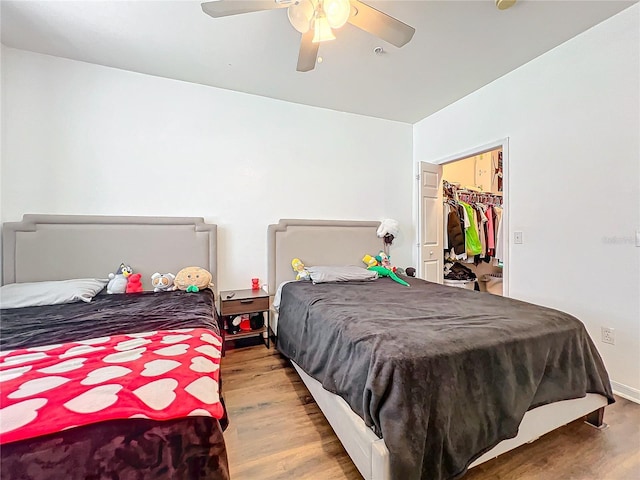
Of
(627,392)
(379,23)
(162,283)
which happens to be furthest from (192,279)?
(627,392)

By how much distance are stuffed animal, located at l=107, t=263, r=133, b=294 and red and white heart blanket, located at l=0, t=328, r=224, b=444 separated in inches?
48.5

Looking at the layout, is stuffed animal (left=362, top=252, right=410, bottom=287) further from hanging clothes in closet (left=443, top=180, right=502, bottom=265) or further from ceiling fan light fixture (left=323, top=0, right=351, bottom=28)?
ceiling fan light fixture (left=323, top=0, right=351, bottom=28)

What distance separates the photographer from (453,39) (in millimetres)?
2242

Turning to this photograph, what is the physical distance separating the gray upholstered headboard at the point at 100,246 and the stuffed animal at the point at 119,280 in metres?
0.08

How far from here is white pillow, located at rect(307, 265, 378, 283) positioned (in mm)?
2820

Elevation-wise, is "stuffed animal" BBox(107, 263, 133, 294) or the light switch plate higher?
the light switch plate

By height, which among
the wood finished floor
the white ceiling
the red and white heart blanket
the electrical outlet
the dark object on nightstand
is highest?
the white ceiling

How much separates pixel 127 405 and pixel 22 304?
193cm

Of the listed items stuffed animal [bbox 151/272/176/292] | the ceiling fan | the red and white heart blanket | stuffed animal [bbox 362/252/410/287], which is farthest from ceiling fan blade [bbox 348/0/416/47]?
stuffed animal [bbox 151/272/176/292]

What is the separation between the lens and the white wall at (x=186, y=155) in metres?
2.47

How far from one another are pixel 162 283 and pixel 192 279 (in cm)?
25

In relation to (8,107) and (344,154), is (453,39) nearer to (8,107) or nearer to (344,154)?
(344,154)

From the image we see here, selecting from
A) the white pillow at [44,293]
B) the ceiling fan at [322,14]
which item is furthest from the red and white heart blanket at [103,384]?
the ceiling fan at [322,14]

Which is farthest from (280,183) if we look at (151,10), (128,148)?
(151,10)
